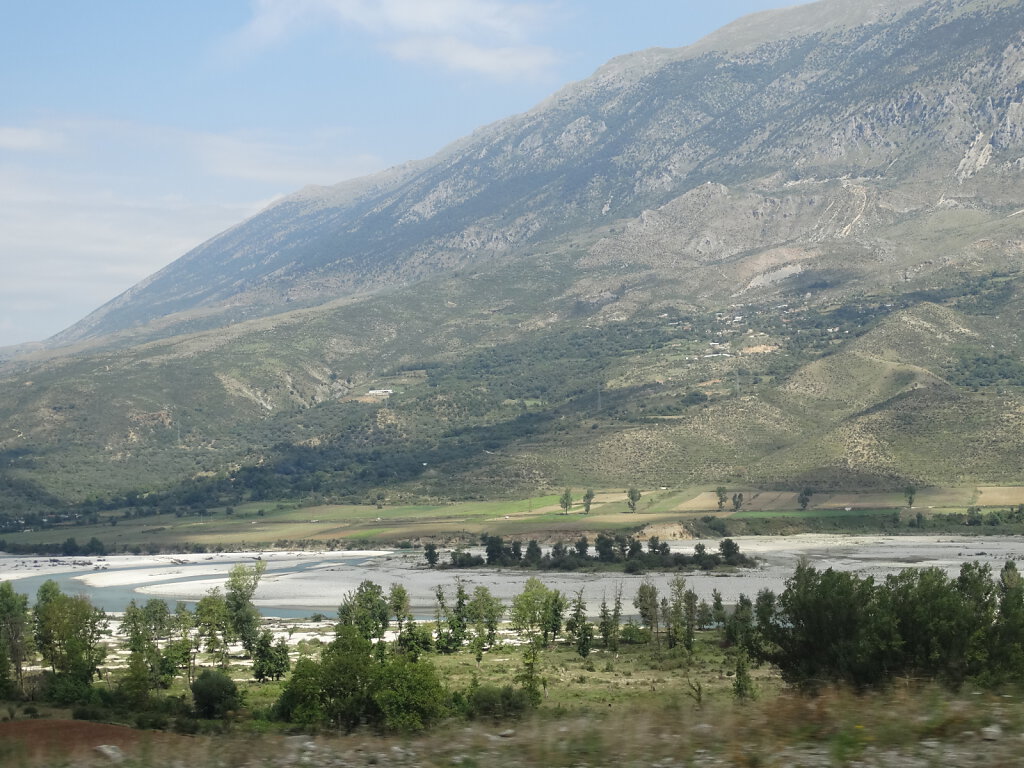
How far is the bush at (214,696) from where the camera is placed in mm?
45594

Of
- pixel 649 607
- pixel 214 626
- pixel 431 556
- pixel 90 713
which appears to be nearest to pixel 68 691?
pixel 90 713

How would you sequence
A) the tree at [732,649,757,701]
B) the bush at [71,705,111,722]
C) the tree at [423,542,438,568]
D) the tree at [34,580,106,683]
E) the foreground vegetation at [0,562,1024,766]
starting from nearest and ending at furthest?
the foreground vegetation at [0,562,1024,766]
the tree at [732,649,757,701]
the bush at [71,705,111,722]
the tree at [34,580,106,683]
the tree at [423,542,438,568]

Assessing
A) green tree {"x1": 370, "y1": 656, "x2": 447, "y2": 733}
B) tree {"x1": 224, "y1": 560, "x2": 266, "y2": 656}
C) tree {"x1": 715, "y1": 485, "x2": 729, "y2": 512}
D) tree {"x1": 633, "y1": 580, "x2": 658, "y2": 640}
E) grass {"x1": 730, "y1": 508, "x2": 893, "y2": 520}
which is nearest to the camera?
green tree {"x1": 370, "y1": 656, "x2": 447, "y2": 733}

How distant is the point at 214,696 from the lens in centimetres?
4669

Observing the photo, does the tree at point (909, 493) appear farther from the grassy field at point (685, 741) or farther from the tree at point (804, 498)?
the grassy field at point (685, 741)

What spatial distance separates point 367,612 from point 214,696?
2718 cm

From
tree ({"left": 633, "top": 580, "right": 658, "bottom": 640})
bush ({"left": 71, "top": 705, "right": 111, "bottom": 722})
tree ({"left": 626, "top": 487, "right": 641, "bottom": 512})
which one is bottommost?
bush ({"left": 71, "top": 705, "right": 111, "bottom": 722})

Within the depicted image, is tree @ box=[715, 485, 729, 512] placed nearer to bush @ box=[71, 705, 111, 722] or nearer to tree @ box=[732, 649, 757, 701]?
tree @ box=[732, 649, 757, 701]

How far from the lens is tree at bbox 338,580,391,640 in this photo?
7031 cm

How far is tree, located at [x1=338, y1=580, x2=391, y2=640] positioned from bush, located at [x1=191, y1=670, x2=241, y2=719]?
19.3 metres

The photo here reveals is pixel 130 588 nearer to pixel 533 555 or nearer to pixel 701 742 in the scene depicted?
pixel 533 555

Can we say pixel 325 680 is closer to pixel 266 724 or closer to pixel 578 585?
pixel 266 724

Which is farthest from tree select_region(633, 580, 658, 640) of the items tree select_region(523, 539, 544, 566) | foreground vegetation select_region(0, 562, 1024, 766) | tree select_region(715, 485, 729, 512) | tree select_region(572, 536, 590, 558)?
tree select_region(715, 485, 729, 512)

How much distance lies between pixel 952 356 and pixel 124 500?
135962 millimetres
